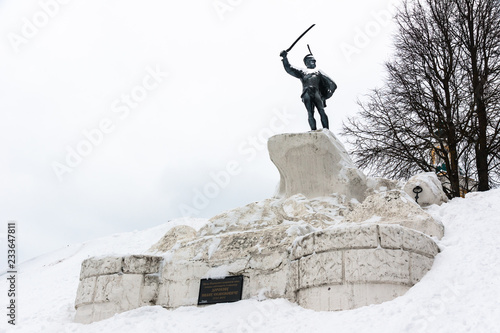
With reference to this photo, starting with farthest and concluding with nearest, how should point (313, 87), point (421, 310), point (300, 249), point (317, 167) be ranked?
point (313, 87) < point (317, 167) < point (300, 249) < point (421, 310)

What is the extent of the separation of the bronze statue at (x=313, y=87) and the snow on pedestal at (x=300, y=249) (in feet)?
4.43

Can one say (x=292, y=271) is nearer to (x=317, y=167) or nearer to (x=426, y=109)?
(x=317, y=167)

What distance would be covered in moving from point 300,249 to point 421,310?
1.76m

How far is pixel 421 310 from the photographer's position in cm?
464

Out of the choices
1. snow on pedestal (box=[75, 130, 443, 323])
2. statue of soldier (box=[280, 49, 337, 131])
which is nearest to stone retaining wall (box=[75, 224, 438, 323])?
snow on pedestal (box=[75, 130, 443, 323])

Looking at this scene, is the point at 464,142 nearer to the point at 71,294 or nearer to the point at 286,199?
the point at 286,199

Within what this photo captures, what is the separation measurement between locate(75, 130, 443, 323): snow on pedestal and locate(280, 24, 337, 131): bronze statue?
4.43ft

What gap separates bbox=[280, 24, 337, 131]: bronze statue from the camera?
34.4 feet

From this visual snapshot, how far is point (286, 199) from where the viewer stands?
8906 millimetres

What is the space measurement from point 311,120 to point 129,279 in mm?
5248

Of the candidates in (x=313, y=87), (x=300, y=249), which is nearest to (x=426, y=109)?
(x=313, y=87)

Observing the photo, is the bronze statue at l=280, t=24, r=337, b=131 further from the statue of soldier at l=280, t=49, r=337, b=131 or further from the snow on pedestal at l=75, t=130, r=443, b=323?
the snow on pedestal at l=75, t=130, r=443, b=323

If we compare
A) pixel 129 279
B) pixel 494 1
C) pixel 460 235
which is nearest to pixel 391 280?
pixel 460 235

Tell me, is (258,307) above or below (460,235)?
below
